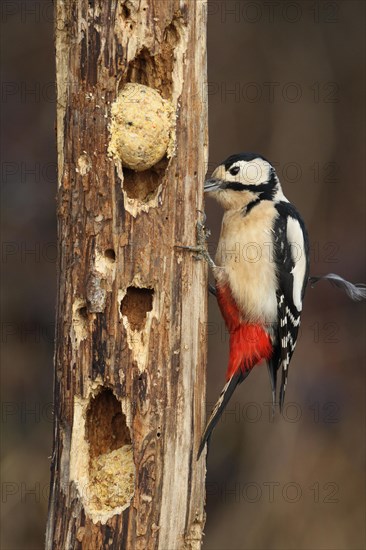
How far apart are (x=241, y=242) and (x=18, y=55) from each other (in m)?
3.27

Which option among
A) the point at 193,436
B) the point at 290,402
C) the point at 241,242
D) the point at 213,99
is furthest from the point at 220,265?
the point at 213,99

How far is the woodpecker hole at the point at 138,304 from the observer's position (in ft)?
9.66

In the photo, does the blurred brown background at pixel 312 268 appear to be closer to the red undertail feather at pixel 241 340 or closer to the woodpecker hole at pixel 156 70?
the red undertail feather at pixel 241 340

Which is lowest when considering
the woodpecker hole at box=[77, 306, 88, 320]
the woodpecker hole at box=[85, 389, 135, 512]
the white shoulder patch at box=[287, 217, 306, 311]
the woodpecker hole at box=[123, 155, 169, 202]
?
the woodpecker hole at box=[85, 389, 135, 512]

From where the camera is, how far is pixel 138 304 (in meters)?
2.97

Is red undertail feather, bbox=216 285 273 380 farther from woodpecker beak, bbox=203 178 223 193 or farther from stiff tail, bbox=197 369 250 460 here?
woodpecker beak, bbox=203 178 223 193

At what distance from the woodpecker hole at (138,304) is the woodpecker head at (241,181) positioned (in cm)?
81

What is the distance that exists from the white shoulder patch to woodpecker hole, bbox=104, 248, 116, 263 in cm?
109

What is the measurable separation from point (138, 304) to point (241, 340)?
0.85m

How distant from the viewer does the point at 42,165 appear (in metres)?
6.33

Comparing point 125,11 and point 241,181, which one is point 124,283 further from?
point 241,181

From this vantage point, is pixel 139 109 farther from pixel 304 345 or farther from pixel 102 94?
pixel 304 345

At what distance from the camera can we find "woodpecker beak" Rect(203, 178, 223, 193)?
364 cm

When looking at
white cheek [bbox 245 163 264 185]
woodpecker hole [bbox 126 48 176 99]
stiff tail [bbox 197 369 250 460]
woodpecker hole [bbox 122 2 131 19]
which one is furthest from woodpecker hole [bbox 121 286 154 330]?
white cheek [bbox 245 163 264 185]
